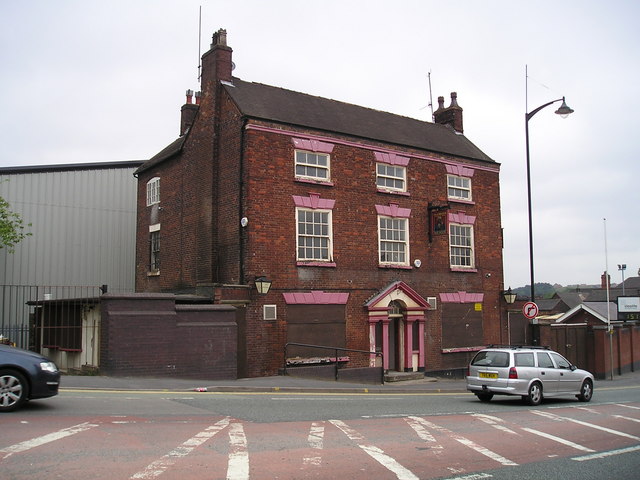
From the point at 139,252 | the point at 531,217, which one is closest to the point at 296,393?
the point at 531,217

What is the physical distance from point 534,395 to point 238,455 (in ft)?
34.0

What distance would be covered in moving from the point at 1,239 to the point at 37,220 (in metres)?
2.10

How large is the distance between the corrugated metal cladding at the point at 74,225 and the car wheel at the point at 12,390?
63.5ft

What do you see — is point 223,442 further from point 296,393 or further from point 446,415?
point 296,393

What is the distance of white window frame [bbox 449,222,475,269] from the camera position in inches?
1056

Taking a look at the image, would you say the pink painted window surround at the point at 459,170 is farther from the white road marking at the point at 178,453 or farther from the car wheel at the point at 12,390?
the car wheel at the point at 12,390

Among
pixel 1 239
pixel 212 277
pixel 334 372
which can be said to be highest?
pixel 1 239

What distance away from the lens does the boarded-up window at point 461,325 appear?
2619 centimetres

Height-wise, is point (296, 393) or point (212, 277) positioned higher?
point (212, 277)

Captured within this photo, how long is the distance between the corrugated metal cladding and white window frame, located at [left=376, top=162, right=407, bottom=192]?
1332 cm

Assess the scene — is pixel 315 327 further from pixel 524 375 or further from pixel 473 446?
pixel 473 446

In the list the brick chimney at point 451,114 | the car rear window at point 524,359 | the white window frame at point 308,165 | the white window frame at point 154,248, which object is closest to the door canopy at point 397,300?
the white window frame at point 308,165

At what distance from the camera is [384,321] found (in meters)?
23.9

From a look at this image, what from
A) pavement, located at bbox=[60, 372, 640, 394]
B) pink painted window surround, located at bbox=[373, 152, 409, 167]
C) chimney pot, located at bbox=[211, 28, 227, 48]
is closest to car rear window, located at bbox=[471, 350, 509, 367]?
pavement, located at bbox=[60, 372, 640, 394]
